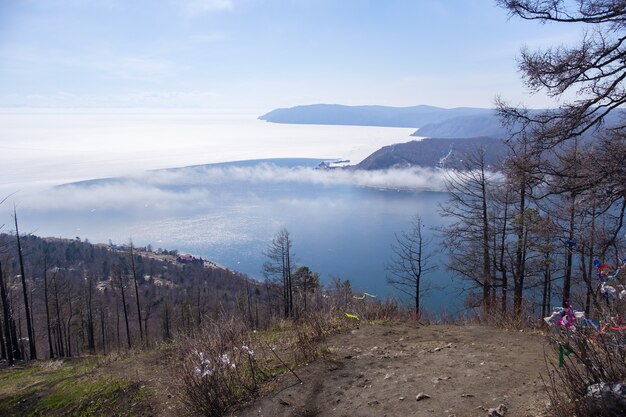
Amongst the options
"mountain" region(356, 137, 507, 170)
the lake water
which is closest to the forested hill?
the lake water

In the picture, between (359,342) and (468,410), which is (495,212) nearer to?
(359,342)

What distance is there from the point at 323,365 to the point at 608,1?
577cm

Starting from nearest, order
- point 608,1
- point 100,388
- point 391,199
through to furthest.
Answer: point 608,1 → point 100,388 → point 391,199

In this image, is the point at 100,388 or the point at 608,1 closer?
the point at 608,1

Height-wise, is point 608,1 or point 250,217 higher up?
point 608,1

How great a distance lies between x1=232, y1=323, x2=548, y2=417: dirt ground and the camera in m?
3.79

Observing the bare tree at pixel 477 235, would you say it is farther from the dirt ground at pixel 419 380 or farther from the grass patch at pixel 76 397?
the grass patch at pixel 76 397

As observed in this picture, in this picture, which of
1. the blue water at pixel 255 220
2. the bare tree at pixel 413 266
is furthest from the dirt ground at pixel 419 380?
the blue water at pixel 255 220

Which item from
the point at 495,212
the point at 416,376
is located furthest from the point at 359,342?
the point at 495,212

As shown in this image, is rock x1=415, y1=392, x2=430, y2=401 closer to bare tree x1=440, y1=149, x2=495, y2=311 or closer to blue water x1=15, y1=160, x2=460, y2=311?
bare tree x1=440, y1=149, x2=495, y2=311

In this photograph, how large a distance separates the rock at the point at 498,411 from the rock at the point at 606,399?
780 mm

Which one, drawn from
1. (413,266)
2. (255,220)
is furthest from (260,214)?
(413,266)

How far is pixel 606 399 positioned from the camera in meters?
2.71

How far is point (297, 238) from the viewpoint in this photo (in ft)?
257
